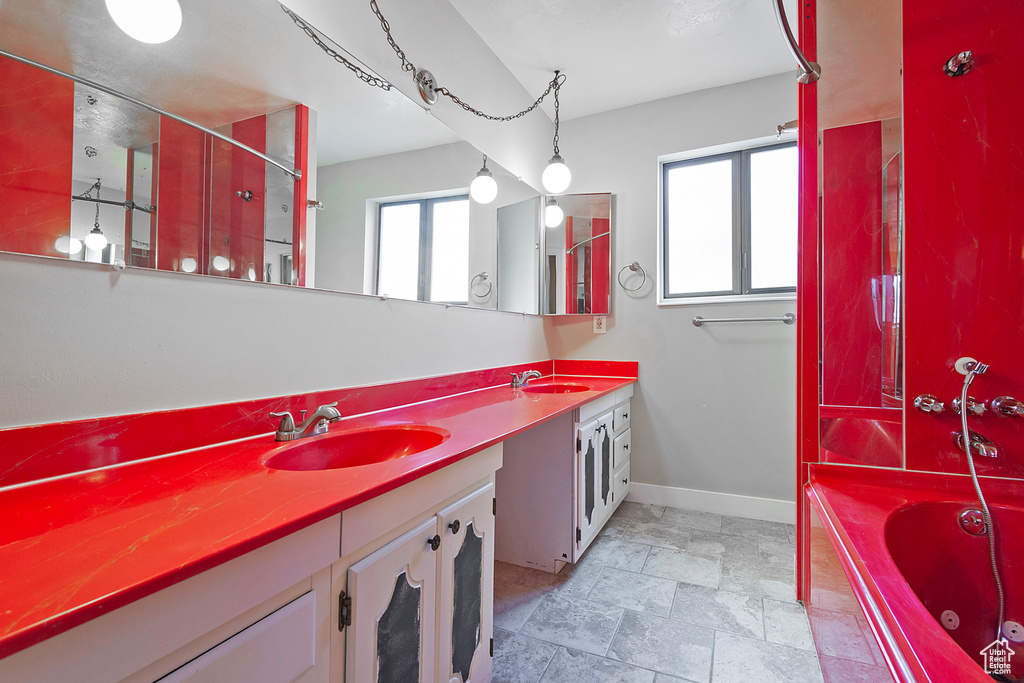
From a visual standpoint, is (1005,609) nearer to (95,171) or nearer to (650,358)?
(650,358)

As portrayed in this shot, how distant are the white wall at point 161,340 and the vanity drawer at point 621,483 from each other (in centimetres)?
158

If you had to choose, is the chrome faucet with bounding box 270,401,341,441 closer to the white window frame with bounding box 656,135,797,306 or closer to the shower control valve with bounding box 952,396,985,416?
the shower control valve with bounding box 952,396,985,416

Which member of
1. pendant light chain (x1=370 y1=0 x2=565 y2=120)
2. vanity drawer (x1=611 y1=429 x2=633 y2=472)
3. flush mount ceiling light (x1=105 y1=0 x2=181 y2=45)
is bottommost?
vanity drawer (x1=611 y1=429 x2=633 y2=472)

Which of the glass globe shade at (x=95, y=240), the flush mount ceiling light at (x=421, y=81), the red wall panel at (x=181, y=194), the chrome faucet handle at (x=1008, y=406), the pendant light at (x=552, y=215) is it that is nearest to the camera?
the glass globe shade at (x=95, y=240)

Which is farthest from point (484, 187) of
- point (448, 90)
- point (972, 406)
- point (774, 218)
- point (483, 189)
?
point (972, 406)

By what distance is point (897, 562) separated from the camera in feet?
3.64

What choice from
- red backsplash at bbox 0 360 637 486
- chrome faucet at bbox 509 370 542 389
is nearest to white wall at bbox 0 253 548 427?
red backsplash at bbox 0 360 637 486

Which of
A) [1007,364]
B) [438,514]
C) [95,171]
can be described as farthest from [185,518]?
[1007,364]

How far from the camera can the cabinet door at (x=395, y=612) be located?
790 mm

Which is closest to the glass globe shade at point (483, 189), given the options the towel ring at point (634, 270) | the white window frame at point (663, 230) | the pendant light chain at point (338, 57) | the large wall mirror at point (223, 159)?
the large wall mirror at point (223, 159)

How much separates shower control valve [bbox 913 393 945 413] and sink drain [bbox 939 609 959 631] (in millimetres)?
560

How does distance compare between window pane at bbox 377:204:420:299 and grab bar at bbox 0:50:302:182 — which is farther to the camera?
window pane at bbox 377:204:420:299

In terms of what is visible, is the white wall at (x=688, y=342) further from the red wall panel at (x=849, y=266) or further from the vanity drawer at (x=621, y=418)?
the red wall panel at (x=849, y=266)

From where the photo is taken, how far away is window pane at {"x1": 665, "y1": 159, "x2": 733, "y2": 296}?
107 inches
